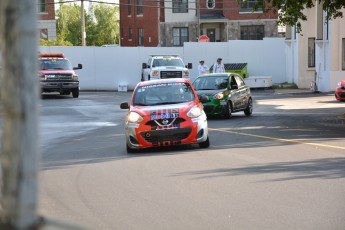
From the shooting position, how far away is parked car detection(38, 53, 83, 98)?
3253 centimetres

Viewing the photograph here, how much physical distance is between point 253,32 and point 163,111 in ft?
154

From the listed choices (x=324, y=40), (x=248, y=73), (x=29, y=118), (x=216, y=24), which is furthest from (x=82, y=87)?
(x=29, y=118)

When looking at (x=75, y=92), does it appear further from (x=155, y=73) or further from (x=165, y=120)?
(x=165, y=120)

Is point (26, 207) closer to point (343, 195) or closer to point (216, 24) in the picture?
point (343, 195)

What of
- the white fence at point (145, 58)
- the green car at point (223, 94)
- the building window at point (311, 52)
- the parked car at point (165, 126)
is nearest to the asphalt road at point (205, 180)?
the parked car at point (165, 126)

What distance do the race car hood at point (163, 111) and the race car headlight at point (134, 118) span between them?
0.08 metres

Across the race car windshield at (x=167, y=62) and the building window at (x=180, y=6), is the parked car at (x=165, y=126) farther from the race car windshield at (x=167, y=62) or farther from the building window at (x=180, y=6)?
the building window at (x=180, y=6)

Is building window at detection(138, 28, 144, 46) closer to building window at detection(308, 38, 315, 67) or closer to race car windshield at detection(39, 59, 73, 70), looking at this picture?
building window at detection(308, 38, 315, 67)

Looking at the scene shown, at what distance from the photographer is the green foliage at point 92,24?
7938cm

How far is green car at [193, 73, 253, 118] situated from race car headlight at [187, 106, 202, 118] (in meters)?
7.03

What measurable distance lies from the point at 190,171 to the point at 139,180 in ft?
3.65

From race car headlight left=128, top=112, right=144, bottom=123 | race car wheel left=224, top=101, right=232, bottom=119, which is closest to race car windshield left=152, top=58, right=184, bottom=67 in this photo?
race car wheel left=224, top=101, right=232, bottom=119

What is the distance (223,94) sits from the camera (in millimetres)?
21625

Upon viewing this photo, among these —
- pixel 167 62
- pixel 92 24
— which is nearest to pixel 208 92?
pixel 167 62
